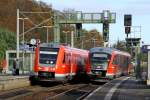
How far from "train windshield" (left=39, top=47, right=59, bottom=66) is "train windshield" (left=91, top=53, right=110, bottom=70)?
19.7 ft

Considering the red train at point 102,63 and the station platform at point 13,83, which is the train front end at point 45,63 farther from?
the red train at point 102,63

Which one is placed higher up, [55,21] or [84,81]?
[55,21]

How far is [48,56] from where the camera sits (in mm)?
42969

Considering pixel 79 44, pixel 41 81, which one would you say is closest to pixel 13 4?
pixel 79 44

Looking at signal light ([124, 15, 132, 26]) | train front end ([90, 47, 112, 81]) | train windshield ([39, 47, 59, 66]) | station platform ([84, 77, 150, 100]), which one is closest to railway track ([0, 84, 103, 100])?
station platform ([84, 77, 150, 100])

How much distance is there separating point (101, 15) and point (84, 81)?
28.4 metres

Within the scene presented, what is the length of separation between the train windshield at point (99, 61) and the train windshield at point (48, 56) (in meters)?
5.99

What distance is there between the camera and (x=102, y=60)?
4875 centimetres

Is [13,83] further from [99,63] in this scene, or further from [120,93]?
A: [99,63]

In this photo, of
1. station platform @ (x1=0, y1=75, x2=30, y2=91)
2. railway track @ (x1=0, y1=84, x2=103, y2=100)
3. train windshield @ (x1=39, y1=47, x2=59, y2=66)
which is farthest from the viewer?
train windshield @ (x1=39, y1=47, x2=59, y2=66)

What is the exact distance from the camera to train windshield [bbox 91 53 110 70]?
4837 cm

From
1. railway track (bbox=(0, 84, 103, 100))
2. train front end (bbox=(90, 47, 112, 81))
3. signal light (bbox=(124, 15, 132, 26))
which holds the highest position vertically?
signal light (bbox=(124, 15, 132, 26))

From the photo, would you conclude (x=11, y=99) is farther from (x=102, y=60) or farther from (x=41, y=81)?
(x=102, y=60)

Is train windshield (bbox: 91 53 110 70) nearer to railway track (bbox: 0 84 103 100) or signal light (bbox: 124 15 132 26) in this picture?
signal light (bbox: 124 15 132 26)
